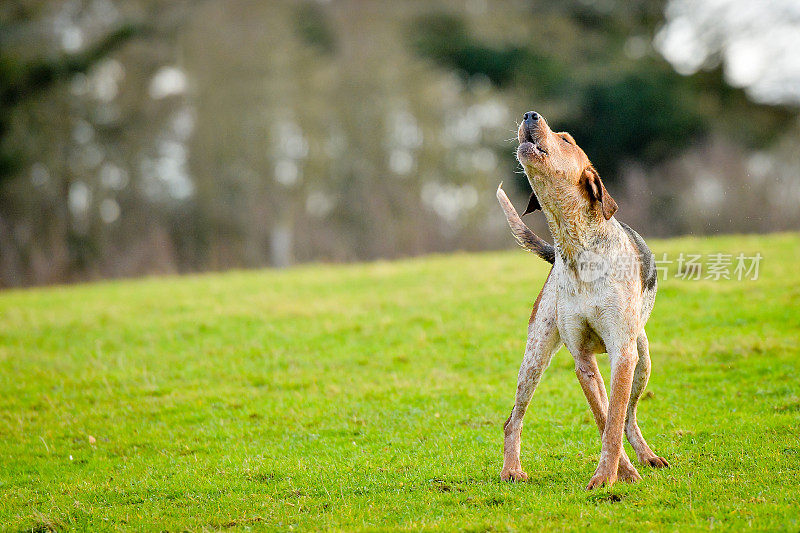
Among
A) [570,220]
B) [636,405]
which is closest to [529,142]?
[570,220]

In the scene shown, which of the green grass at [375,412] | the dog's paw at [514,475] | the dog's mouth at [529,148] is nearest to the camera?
the dog's mouth at [529,148]

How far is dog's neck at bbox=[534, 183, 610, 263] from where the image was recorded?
572cm

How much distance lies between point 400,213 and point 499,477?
976 inches

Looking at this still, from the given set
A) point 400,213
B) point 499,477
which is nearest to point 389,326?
point 499,477

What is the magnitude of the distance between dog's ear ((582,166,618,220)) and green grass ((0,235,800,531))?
6.49 ft

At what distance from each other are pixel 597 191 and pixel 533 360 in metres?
1.40

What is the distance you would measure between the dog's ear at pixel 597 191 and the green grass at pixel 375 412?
1.98m

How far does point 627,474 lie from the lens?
6.02m

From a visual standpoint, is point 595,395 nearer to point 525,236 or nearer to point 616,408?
point 616,408

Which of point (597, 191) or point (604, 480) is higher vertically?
point (597, 191)

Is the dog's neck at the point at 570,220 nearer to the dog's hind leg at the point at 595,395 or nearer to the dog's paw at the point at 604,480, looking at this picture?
the dog's hind leg at the point at 595,395

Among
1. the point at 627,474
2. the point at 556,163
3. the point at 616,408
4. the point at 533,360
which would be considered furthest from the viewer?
the point at 533,360

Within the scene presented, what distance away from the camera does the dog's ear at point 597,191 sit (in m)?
5.78

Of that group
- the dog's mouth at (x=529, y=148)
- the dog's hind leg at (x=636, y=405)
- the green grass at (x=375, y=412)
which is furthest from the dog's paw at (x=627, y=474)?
the dog's mouth at (x=529, y=148)
